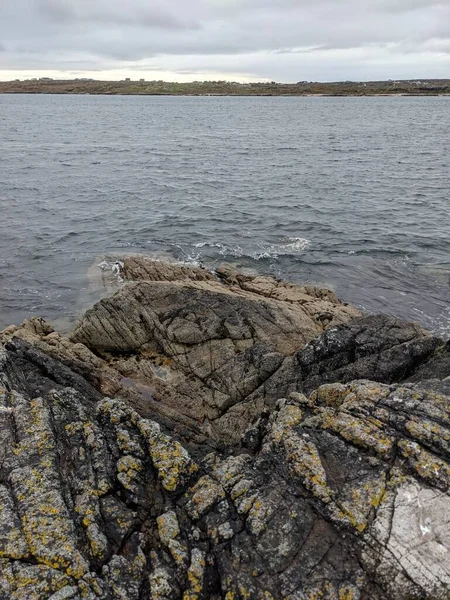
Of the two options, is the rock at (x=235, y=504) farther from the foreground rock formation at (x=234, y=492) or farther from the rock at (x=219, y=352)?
the rock at (x=219, y=352)

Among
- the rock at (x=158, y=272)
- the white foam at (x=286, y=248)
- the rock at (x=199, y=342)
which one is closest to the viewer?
the rock at (x=199, y=342)

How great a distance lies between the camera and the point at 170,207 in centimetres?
4072

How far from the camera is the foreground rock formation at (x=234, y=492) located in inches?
245

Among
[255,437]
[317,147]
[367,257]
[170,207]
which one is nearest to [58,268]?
[170,207]

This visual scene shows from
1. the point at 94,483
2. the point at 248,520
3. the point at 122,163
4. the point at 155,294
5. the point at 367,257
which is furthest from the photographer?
the point at 122,163

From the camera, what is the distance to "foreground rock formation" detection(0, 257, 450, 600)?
623 cm

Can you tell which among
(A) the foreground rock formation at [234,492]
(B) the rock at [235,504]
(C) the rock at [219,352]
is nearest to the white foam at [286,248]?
(C) the rock at [219,352]

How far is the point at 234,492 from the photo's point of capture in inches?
293

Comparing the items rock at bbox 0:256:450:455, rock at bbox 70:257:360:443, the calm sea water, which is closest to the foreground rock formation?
rock at bbox 0:256:450:455

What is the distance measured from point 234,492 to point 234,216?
31974 mm

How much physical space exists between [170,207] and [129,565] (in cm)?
3659

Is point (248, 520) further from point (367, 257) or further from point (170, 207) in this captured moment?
point (170, 207)

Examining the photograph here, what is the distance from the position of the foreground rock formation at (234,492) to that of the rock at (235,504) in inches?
0.8

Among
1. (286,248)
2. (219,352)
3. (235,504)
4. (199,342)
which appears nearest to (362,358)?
(219,352)
